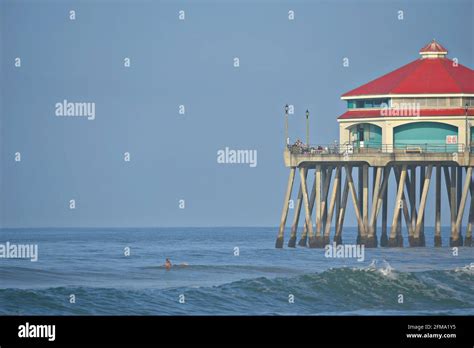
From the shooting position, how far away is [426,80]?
297 ft

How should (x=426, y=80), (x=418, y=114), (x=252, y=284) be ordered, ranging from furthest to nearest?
(x=426, y=80) → (x=418, y=114) → (x=252, y=284)

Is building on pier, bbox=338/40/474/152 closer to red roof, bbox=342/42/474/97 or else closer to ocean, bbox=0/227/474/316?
red roof, bbox=342/42/474/97

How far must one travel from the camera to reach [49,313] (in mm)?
63406

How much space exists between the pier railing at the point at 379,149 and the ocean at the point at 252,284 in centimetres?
494

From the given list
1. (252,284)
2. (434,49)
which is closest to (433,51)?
(434,49)

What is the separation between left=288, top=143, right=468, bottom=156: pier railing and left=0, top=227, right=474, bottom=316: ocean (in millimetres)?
4945

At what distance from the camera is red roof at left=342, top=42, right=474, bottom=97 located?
89.7 meters

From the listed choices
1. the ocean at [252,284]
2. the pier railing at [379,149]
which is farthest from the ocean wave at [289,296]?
the pier railing at [379,149]

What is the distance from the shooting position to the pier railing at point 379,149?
88625 mm

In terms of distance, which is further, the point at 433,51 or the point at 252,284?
the point at 433,51

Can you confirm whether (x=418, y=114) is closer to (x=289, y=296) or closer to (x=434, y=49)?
(x=434, y=49)

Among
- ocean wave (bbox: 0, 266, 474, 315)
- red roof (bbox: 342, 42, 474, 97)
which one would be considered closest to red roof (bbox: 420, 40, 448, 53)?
red roof (bbox: 342, 42, 474, 97)

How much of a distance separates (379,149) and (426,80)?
450cm
